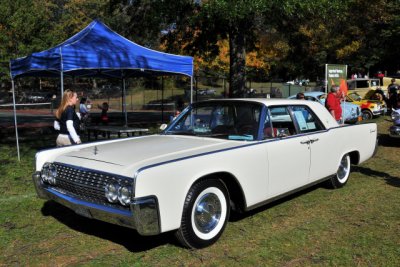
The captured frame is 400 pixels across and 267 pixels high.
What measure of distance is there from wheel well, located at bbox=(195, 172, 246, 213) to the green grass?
0.33m

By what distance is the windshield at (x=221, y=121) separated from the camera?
17.1 feet

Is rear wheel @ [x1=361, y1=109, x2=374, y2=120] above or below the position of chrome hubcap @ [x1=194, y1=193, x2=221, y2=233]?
above

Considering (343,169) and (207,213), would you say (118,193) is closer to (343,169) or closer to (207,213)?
(207,213)

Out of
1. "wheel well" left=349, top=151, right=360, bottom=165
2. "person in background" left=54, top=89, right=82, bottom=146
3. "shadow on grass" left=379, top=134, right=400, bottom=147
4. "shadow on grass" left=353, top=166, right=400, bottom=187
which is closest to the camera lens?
"person in background" left=54, top=89, right=82, bottom=146

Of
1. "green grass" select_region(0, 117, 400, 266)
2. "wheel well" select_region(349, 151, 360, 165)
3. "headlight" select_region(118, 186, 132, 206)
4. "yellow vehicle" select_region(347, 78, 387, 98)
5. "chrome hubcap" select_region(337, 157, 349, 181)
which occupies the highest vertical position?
"yellow vehicle" select_region(347, 78, 387, 98)

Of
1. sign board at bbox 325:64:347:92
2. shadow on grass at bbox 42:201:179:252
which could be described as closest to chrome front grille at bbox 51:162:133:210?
shadow on grass at bbox 42:201:179:252

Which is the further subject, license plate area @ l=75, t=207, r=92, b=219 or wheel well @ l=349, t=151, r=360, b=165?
wheel well @ l=349, t=151, r=360, b=165

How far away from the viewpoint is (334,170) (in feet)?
20.9

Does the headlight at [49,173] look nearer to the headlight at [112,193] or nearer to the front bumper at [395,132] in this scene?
the headlight at [112,193]

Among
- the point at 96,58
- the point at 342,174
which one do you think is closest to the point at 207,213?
the point at 342,174

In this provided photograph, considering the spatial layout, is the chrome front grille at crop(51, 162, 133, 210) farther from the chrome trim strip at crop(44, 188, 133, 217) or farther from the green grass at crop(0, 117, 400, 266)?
the green grass at crop(0, 117, 400, 266)

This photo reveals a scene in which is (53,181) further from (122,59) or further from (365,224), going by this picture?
(122,59)

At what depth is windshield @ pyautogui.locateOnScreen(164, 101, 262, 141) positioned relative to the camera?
5227 mm

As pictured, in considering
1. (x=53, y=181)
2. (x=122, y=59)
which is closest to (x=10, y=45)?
(x=122, y=59)
